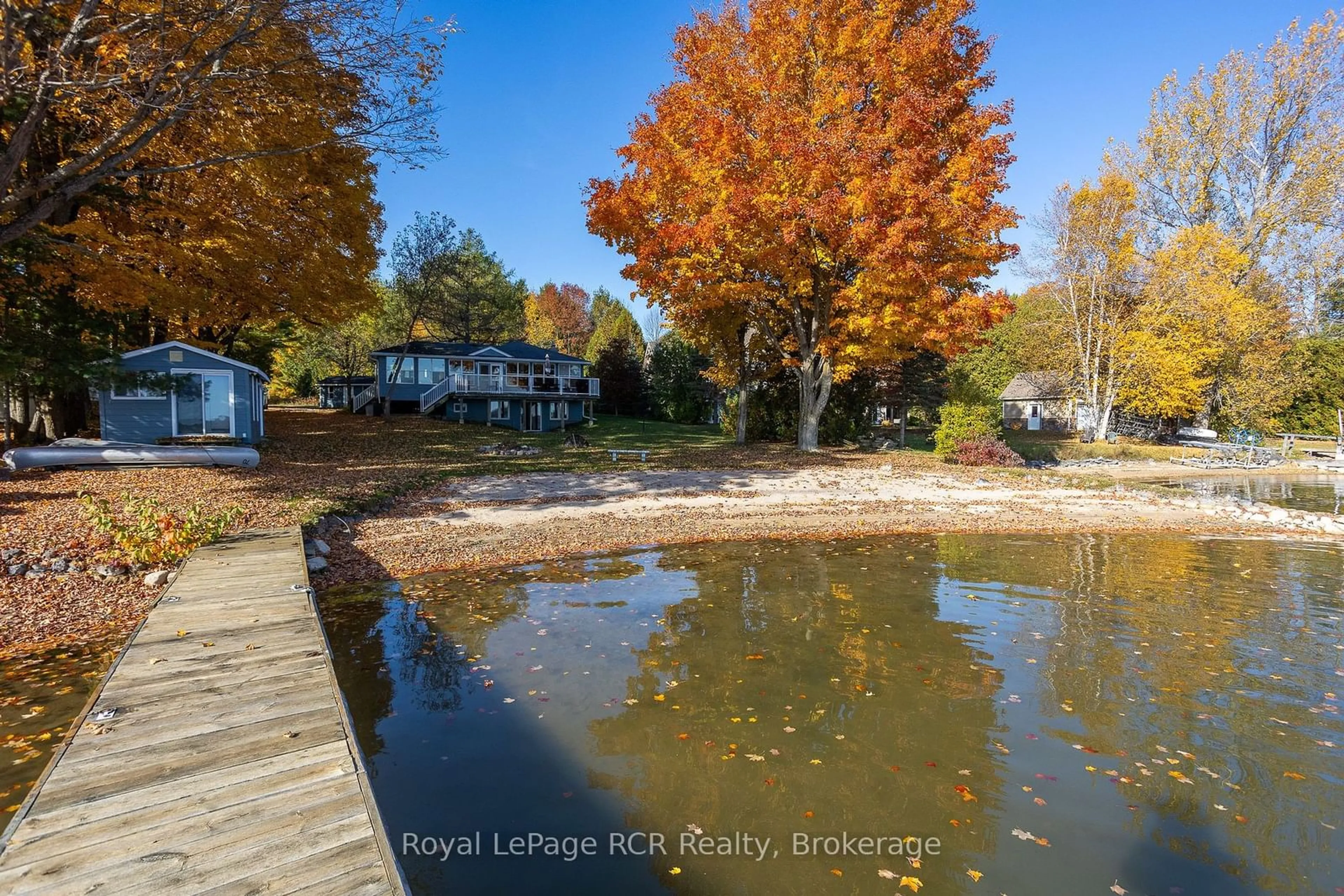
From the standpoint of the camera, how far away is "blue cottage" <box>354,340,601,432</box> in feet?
119

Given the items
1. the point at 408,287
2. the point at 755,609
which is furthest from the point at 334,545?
the point at 408,287

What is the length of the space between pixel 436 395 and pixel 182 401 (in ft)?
57.3

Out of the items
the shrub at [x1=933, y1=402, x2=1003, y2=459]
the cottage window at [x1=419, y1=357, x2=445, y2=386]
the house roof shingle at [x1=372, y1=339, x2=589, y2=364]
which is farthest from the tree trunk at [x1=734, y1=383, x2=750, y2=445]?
the cottage window at [x1=419, y1=357, x2=445, y2=386]

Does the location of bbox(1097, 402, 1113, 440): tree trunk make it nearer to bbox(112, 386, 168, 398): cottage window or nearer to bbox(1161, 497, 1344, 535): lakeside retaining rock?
bbox(1161, 497, 1344, 535): lakeside retaining rock

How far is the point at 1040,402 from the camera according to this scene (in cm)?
5178

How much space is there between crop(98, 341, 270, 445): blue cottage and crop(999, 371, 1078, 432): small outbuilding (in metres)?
40.8

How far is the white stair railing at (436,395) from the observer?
1404 inches

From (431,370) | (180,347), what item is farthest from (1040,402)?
(180,347)

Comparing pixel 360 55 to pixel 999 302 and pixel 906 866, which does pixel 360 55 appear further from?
pixel 999 302

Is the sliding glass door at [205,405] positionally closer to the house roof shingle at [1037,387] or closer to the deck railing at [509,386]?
the deck railing at [509,386]

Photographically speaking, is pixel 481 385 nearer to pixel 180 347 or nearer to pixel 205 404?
pixel 205 404

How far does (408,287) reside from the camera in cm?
3375

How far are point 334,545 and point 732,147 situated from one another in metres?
16.5

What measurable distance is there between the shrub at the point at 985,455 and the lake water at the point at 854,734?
14.8m
